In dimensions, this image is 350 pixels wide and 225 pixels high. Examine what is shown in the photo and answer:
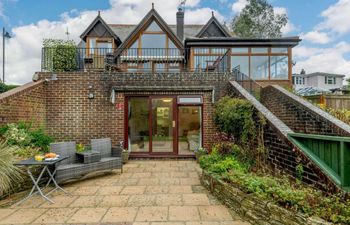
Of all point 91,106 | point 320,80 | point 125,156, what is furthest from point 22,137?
point 320,80

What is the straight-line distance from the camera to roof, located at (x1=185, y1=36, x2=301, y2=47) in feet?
44.8

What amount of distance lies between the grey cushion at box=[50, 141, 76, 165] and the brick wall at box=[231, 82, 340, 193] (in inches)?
181

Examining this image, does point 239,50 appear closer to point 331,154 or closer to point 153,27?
point 153,27

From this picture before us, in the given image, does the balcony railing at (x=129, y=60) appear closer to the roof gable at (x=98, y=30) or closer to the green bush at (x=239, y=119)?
the roof gable at (x=98, y=30)

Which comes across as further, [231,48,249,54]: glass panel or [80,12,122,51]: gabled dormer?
[80,12,122,51]: gabled dormer

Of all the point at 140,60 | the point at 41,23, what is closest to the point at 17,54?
the point at 41,23

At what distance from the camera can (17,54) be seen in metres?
21.9

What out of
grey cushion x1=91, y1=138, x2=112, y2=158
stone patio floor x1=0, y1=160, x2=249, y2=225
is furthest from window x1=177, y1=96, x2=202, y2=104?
stone patio floor x1=0, y1=160, x2=249, y2=225

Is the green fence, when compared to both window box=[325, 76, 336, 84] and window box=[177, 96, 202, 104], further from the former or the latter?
window box=[325, 76, 336, 84]

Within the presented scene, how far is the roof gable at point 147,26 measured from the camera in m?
16.1

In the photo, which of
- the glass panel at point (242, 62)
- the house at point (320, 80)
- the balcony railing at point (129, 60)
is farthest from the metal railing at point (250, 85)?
the house at point (320, 80)

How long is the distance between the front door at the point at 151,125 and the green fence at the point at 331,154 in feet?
17.4

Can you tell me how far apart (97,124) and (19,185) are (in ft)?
12.4

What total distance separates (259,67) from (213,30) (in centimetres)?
568
